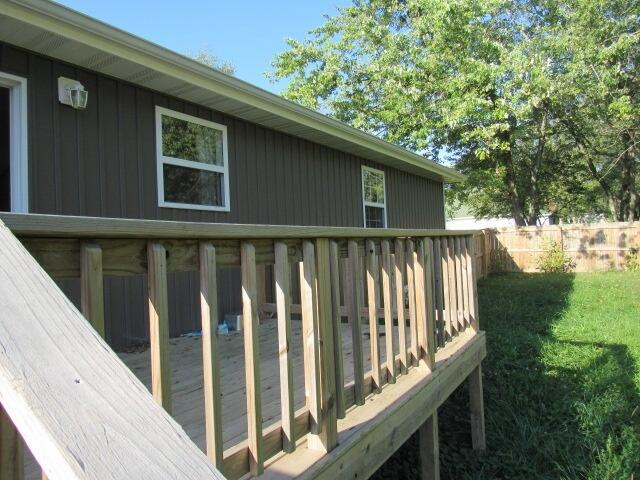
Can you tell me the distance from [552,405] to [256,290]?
433cm

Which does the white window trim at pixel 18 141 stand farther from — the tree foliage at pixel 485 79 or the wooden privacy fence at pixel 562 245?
the wooden privacy fence at pixel 562 245

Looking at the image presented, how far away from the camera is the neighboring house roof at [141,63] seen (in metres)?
3.52

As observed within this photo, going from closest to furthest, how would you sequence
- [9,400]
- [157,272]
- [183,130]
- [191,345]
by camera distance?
[9,400], [157,272], [191,345], [183,130]

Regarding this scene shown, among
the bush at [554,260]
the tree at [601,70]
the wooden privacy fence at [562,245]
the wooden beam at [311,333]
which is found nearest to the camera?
the wooden beam at [311,333]

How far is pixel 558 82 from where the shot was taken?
48.1ft

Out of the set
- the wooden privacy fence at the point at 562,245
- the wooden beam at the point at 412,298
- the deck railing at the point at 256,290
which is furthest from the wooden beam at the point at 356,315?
the wooden privacy fence at the point at 562,245

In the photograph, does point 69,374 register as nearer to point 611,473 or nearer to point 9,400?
point 9,400

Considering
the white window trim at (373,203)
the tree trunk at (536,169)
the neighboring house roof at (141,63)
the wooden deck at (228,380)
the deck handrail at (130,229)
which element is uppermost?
the tree trunk at (536,169)

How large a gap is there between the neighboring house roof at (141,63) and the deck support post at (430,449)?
3.57m

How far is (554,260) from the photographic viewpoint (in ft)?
52.1

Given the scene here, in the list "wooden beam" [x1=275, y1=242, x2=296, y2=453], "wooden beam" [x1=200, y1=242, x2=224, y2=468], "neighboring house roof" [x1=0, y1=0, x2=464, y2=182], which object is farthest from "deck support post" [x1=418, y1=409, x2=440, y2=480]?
"neighboring house roof" [x1=0, y1=0, x2=464, y2=182]

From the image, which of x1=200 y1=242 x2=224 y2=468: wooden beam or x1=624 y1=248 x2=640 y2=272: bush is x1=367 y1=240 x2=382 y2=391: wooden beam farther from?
x1=624 y1=248 x2=640 y2=272: bush

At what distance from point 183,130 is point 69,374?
5.02 meters

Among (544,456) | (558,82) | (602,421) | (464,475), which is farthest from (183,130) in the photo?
(558,82)
